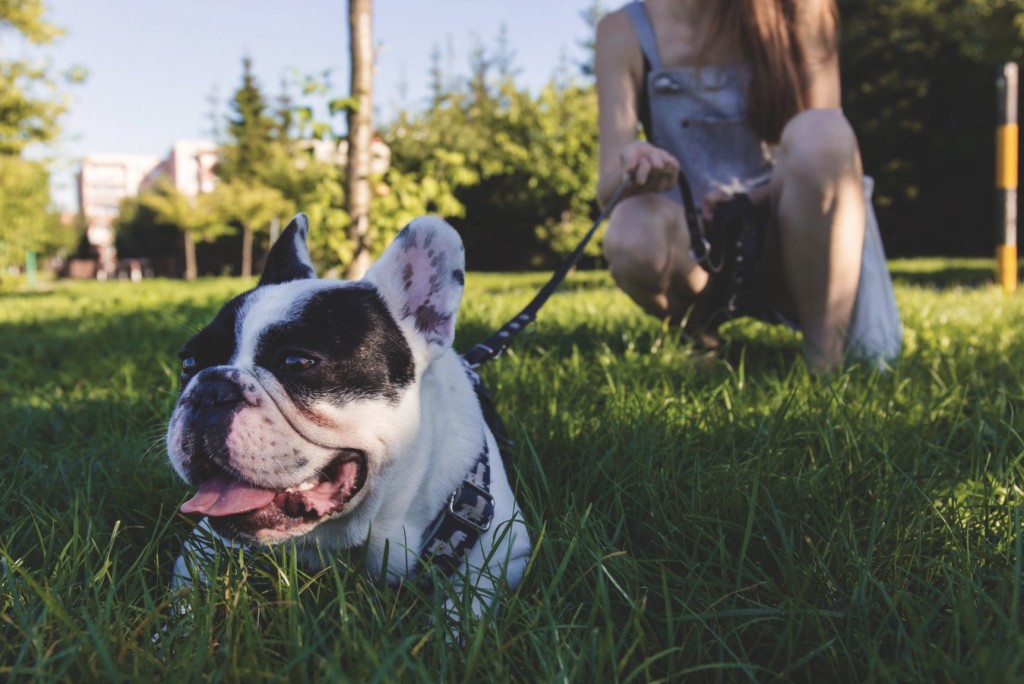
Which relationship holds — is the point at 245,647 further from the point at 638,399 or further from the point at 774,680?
the point at 638,399

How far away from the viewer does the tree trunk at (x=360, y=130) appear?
4.61 meters

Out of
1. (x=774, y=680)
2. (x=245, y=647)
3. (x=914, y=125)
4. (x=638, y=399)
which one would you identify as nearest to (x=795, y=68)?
(x=638, y=399)

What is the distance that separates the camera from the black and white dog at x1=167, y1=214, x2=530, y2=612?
138 centimetres

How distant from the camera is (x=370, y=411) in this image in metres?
1.45

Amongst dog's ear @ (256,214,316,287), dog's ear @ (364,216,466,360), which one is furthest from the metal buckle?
dog's ear @ (256,214,316,287)

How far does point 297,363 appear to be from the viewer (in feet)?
4.78

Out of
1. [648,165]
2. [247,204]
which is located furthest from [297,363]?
[247,204]

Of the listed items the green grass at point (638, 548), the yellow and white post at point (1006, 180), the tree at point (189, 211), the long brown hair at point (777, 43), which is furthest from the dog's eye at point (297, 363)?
the tree at point (189, 211)

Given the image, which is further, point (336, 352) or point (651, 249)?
point (651, 249)

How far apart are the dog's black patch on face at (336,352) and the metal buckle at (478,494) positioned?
0.76ft

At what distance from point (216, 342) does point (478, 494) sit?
642mm

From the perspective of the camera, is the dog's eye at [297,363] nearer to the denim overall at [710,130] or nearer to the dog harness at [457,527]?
the dog harness at [457,527]

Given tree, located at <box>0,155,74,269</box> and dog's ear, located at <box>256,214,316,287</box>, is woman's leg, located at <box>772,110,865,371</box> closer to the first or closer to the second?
dog's ear, located at <box>256,214,316,287</box>

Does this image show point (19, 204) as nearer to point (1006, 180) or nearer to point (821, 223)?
point (1006, 180)
